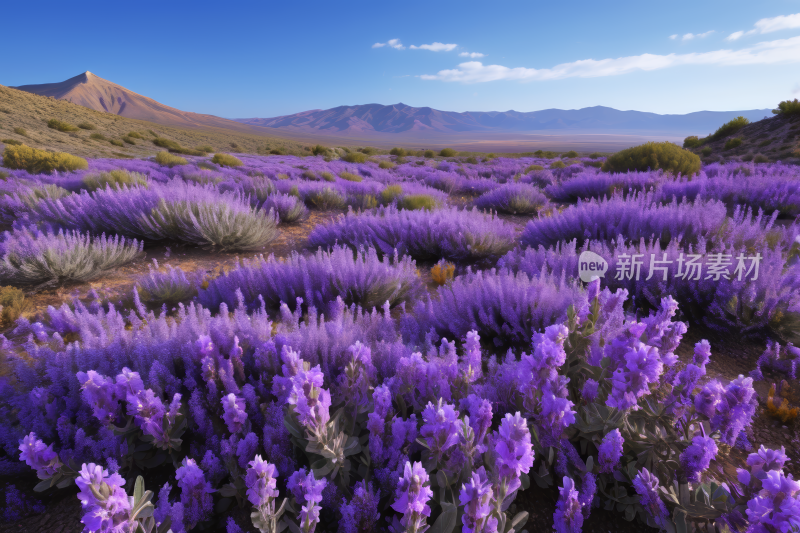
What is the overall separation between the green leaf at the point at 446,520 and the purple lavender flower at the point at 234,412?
0.65 m

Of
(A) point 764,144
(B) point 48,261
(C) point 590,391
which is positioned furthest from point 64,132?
(A) point 764,144

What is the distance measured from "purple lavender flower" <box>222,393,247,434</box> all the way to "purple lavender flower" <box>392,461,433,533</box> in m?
0.58

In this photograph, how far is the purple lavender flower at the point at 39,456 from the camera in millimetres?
1047

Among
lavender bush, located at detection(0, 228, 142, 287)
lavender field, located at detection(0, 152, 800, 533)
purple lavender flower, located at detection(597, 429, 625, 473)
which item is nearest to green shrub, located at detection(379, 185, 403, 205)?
lavender field, located at detection(0, 152, 800, 533)

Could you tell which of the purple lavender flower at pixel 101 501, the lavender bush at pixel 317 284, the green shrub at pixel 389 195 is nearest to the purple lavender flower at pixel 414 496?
the purple lavender flower at pixel 101 501

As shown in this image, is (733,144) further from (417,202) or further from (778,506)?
(778,506)

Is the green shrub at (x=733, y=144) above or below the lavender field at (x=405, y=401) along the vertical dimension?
above

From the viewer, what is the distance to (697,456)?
3.46 feet

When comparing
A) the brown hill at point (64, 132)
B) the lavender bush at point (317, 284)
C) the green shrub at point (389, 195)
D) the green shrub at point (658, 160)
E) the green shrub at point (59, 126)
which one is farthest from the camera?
the green shrub at point (59, 126)

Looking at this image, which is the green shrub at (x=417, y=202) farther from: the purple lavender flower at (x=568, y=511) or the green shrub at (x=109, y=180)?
the purple lavender flower at (x=568, y=511)

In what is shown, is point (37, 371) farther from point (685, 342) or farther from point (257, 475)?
point (685, 342)

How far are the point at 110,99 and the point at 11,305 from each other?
24196 cm

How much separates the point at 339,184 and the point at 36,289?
17.6 ft

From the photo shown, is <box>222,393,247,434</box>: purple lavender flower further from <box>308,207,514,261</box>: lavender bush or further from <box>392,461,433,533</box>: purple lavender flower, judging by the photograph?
A: <box>308,207,514,261</box>: lavender bush
